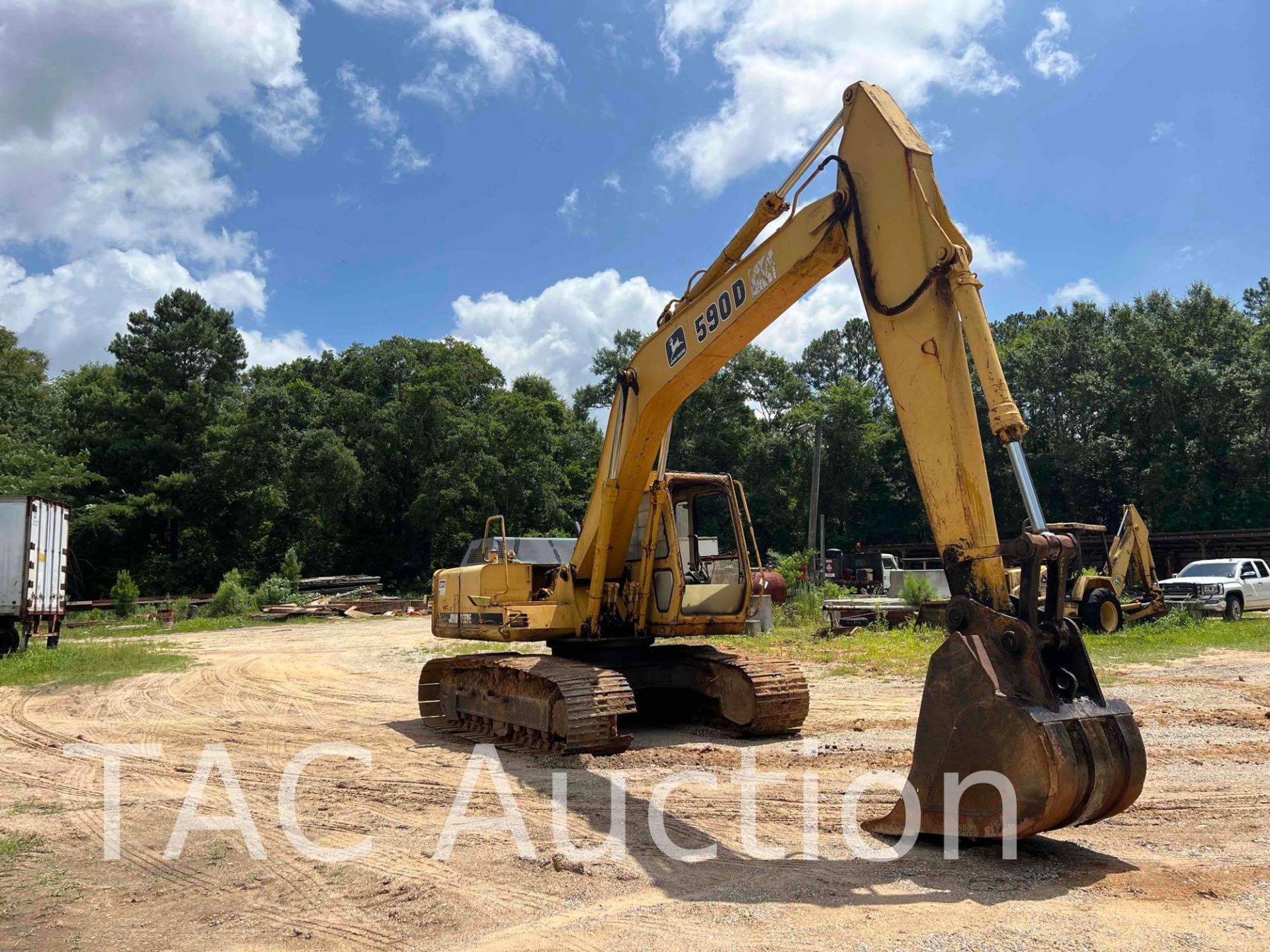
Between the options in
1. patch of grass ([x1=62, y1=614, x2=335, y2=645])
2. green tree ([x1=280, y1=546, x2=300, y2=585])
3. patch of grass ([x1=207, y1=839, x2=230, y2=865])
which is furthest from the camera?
green tree ([x1=280, y1=546, x2=300, y2=585])

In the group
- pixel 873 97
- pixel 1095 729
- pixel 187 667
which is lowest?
pixel 187 667

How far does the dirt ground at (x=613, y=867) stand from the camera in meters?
4.07

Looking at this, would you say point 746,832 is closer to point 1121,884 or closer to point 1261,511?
point 1121,884

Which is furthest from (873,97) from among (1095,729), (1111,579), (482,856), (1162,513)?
(1162,513)

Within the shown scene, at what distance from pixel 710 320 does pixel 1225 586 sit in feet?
59.5

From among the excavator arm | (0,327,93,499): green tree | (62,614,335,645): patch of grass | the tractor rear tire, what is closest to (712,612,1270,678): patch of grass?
the tractor rear tire

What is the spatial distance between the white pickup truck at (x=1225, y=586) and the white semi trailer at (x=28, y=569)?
22.5m

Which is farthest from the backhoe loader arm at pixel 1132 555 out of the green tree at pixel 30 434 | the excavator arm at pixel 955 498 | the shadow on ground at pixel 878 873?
the green tree at pixel 30 434

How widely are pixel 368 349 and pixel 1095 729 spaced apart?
46.2 metres

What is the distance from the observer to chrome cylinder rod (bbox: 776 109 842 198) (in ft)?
21.4

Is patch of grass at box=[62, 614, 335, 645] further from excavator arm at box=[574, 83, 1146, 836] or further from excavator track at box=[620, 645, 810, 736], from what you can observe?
excavator arm at box=[574, 83, 1146, 836]

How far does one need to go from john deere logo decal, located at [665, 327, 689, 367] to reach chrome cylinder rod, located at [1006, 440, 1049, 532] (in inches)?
135

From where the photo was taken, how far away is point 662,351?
8.41 meters

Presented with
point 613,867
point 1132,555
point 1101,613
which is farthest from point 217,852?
point 1132,555
